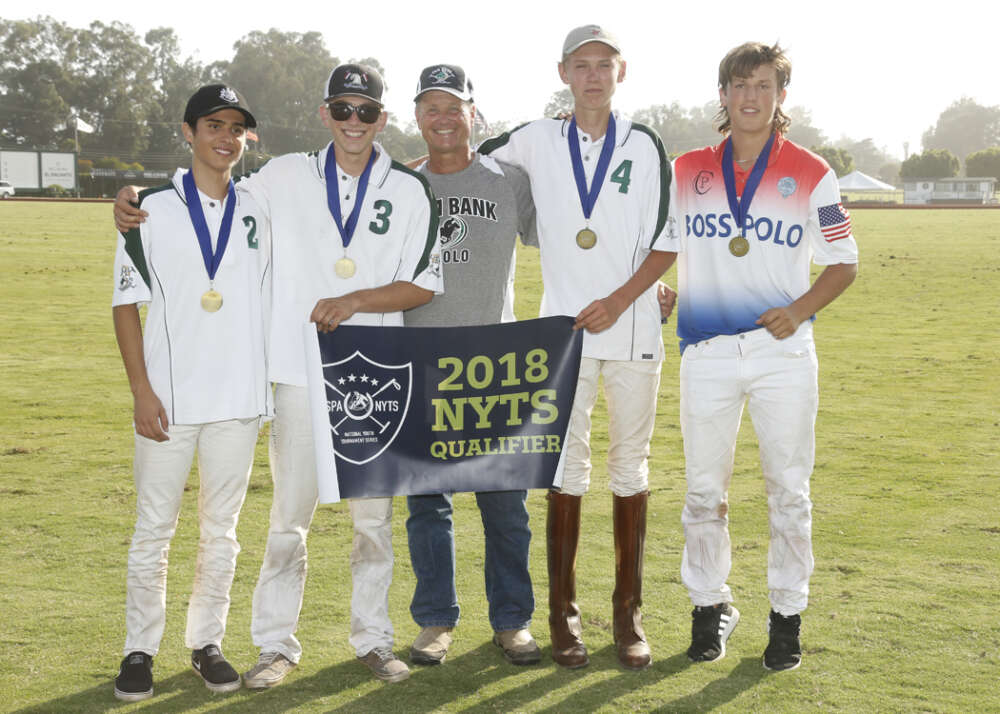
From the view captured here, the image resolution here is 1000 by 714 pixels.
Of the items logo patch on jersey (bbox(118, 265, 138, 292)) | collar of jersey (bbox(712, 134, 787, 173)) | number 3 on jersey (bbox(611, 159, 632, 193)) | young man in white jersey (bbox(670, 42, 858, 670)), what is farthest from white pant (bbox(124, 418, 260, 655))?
collar of jersey (bbox(712, 134, 787, 173))

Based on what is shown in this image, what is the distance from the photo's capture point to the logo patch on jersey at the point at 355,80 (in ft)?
14.2

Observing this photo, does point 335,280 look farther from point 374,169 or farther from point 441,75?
point 441,75

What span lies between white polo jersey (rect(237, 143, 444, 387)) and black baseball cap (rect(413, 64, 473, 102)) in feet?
1.37

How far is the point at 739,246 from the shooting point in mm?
4578

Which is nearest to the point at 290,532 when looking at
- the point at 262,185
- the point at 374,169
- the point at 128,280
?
the point at 128,280

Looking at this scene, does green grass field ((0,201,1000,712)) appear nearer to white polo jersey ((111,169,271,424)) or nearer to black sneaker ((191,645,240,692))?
black sneaker ((191,645,240,692))

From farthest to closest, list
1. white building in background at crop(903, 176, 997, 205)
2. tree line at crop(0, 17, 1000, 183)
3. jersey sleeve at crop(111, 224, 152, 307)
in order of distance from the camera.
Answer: tree line at crop(0, 17, 1000, 183) → white building in background at crop(903, 176, 997, 205) → jersey sleeve at crop(111, 224, 152, 307)

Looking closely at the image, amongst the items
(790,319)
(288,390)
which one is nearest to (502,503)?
(288,390)

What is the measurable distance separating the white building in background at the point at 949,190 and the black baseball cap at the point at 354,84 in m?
81.3

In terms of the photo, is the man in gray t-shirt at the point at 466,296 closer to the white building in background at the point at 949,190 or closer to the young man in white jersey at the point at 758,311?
the young man in white jersey at the point at 758,311

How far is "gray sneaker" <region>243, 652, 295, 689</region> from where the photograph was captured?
4297mm

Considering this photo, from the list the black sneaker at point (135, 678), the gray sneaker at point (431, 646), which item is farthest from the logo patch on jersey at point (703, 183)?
the black sneaker at point (135, 678)

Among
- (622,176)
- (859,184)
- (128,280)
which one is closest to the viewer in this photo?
(128,280)

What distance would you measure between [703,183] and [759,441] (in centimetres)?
119
